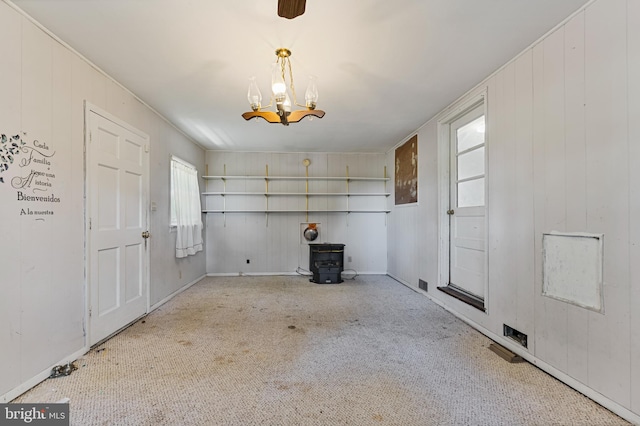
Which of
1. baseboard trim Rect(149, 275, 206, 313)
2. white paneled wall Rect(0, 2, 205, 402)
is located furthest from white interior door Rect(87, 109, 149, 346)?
baseboard trim Rect(149, 275, 206, 313)

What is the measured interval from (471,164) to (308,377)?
2.85 meters

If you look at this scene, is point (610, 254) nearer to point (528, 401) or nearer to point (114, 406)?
point (528, 401)

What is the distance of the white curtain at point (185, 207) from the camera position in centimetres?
435

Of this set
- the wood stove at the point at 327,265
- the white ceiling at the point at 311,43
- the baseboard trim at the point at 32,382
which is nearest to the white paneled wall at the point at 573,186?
the white ceiling at the point at 311,43

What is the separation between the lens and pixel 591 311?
190cm

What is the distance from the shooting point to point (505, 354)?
96.4 inches

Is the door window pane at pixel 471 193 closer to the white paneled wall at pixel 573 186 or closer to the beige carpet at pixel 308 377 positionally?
the white paneled wall at pixel 573 186

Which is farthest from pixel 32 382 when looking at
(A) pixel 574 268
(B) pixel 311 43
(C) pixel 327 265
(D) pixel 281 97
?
(C) pixel 327 265

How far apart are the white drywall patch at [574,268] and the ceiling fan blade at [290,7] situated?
2200 mm

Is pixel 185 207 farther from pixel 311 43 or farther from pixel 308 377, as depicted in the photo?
pixel 308 377

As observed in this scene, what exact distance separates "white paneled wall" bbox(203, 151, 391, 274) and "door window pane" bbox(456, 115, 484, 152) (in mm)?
2417

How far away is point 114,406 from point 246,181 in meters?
4.52

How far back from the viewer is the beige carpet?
1.74 metres

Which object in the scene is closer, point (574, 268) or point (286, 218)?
point (574, 268)
